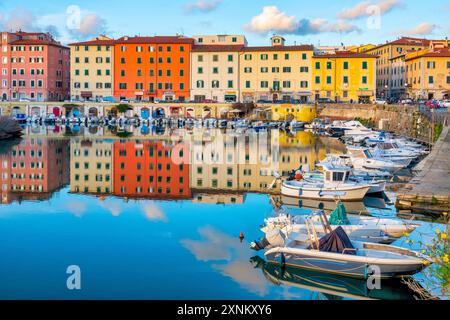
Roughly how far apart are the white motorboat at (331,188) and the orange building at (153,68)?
2202 inches

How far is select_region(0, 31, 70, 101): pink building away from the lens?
280 feet

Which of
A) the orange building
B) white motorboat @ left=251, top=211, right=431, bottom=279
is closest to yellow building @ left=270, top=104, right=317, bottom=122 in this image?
the orange building

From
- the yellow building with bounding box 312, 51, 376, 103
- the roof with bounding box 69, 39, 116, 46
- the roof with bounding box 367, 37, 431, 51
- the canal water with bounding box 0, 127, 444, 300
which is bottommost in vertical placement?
the canal water with bounding box 0, 127, 444, 300

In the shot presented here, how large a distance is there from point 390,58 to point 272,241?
81581mm

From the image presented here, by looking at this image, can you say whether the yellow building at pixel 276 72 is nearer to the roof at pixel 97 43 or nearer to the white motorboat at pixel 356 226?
the roof at pixel 97 43

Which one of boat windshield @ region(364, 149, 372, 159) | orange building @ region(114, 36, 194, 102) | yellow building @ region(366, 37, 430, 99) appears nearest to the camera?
boat windshield @ region(364, 149, 372, 159)

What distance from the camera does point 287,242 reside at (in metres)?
14.3

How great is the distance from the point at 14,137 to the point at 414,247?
4464 centimetres

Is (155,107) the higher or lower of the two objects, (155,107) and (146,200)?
the higher

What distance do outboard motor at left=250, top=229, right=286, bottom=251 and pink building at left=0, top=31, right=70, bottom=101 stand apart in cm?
7414

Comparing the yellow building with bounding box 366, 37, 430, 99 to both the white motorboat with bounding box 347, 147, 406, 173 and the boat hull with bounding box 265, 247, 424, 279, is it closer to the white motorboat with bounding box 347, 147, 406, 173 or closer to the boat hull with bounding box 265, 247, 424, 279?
the white motorboat with bounding box 347, 147, 406, 173
